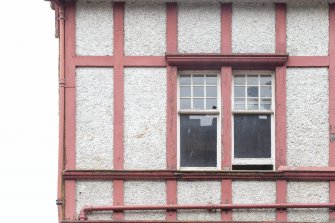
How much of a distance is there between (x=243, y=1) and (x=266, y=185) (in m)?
3.09

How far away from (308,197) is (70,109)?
4.11 metres

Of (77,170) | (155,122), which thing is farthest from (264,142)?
(77,170)

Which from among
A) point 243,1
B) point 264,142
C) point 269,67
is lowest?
point 264,142

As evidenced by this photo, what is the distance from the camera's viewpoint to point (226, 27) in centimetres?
1609

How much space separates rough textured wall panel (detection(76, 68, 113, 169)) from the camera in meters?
15.7

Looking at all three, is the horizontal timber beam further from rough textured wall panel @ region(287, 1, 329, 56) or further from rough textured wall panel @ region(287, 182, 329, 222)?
rough textured wall panel @ region(287, 1, 329, 56)

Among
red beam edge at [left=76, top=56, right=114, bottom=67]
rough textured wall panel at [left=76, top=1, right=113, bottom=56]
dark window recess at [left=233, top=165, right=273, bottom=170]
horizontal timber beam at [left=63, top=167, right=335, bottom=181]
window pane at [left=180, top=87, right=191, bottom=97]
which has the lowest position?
horizontal timber beam at [left=63, top=167, right=335, bottom=181]

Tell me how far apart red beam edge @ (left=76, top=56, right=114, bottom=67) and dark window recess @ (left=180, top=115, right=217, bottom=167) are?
1.49m

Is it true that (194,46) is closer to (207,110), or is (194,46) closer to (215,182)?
(207,110)

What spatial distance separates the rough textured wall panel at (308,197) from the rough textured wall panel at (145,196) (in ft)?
6.74

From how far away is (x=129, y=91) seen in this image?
1592 cm

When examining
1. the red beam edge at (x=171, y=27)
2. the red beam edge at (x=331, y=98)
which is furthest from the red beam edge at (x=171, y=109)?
the red beam edge at (x=331, y=98)

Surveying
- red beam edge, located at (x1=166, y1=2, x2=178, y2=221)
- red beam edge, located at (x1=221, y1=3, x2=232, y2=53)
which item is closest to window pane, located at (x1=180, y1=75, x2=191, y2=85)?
red beam edge, located at (x1=166, y1=2, x2=178, y2=221)

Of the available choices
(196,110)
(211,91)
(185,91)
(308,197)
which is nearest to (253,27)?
(211,91)
